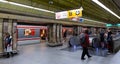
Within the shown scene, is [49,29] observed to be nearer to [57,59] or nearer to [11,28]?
[11,28]

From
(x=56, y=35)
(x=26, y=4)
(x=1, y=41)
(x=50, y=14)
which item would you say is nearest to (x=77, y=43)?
(x=56, y=35)

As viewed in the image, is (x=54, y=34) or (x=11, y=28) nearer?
(x=11, y=28)

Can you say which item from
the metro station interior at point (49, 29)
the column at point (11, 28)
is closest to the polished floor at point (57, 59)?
the metro station interior at point (49, 29)

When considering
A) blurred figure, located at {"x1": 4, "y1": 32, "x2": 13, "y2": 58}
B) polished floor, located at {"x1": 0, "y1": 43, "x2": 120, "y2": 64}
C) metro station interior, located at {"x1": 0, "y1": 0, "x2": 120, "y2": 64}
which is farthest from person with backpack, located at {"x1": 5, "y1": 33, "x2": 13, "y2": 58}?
polished floor, located at {"x1": 0, "y1": 43, "x2": 120, "y2": 64}

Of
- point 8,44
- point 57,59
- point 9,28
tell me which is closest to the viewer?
point 57,59

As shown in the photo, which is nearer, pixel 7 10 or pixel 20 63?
pixel 20 63

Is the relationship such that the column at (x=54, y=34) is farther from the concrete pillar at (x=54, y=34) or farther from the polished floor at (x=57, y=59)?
the polished floor at (x=57, y=59)

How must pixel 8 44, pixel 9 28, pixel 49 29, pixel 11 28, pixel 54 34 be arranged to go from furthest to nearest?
pixel 49 29 < pixel 54 34 < pixel 11 28 < pixel 9 28 < pixel 8 44

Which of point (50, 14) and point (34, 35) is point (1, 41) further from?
point (34, 35)

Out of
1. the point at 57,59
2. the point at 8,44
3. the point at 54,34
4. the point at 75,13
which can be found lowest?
the point at 57,59

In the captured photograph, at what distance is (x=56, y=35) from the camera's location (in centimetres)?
1142

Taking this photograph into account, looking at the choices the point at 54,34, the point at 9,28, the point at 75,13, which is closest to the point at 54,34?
the point at 54,34

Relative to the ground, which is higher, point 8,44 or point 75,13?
point 75,13

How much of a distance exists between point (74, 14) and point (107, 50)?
3.40 metres
